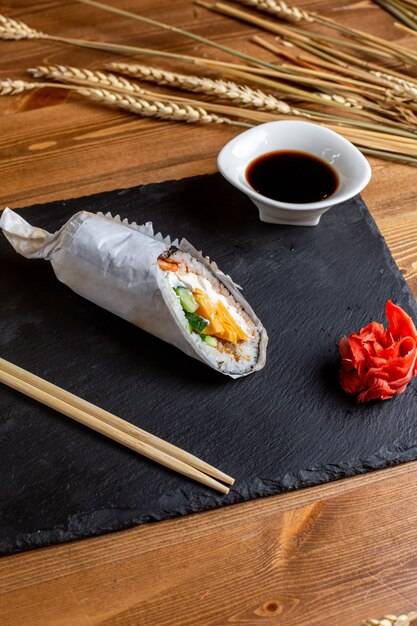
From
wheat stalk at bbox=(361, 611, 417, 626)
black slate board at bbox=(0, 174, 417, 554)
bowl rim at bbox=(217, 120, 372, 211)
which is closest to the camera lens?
wheat stalk at bbox=(361, 611, 417, 626)

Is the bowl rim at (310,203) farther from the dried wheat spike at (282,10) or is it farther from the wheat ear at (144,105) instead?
the dried wheat spike at (282,10)

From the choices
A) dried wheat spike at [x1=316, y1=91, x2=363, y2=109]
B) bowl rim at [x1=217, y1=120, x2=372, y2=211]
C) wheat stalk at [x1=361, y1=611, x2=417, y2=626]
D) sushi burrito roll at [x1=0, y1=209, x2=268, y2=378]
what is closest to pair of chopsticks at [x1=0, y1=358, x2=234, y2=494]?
sushi burrito roll at [x1=0, y1=209, x2=268, y2=378]

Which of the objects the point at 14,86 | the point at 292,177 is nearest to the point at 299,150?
the point at 292,177

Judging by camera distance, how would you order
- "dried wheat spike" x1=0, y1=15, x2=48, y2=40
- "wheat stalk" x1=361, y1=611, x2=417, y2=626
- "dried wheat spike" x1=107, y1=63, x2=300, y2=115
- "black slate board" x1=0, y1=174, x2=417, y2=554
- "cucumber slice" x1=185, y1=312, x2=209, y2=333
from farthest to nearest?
"dried wheat spike" x1=0, y1=15, x2=48, y2=40 < "dried wheat spike" x1=107, y1=63, x2=300, y2=115 < "cucumber slice" x1=185, y1=312, x2=209, y2=333 < "black slate board" x1=0, y1=174, x2=417, y2=554 < "wheat stalk" x1=361, y1=611, x2=417, y2=626

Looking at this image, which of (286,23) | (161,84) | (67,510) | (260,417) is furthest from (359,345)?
Answer: (286,23)

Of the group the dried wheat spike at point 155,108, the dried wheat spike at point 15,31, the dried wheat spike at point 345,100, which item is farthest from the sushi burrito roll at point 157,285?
the dried wheat spike at point 15,31

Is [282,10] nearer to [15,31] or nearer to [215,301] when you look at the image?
[15,31]

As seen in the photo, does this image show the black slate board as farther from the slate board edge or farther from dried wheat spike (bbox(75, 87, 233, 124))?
dried wheat spike (bbox(75, 87, 233, 124))
